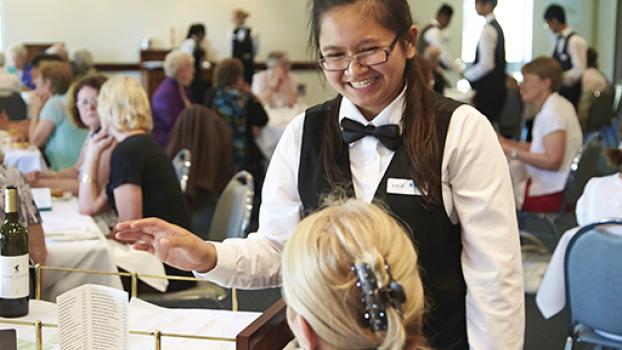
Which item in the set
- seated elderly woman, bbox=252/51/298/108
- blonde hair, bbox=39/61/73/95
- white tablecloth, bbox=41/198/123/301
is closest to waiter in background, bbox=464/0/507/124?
seated elderly woman, bbox=252/51/298/108

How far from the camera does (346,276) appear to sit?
1140mm

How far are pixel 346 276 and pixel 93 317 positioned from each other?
0.52 meters

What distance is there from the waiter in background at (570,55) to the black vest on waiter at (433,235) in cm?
795

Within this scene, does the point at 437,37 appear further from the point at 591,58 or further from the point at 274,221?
the point at 274,221

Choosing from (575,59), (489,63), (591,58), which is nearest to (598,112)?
(575,59)

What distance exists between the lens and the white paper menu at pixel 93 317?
1443 millimetres

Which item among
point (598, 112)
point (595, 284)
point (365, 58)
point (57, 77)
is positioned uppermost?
point (365, 58)

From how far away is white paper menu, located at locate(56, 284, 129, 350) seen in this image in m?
1.44

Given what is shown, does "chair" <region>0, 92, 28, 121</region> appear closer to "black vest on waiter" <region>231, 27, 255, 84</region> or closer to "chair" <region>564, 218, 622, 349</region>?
"black vest on waiter" <region>231, 27, 255, 84</region>

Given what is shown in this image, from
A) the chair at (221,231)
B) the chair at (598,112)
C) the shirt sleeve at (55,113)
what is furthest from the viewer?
the chair at (598,112)

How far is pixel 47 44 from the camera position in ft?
37.3

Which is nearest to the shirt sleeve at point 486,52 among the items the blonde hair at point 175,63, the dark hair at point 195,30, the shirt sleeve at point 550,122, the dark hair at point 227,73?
the dark hair at point 227,73

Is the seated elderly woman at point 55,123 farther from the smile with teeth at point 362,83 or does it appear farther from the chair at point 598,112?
the chair at point 598,112

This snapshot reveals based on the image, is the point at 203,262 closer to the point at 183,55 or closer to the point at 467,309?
the point at 467,309
